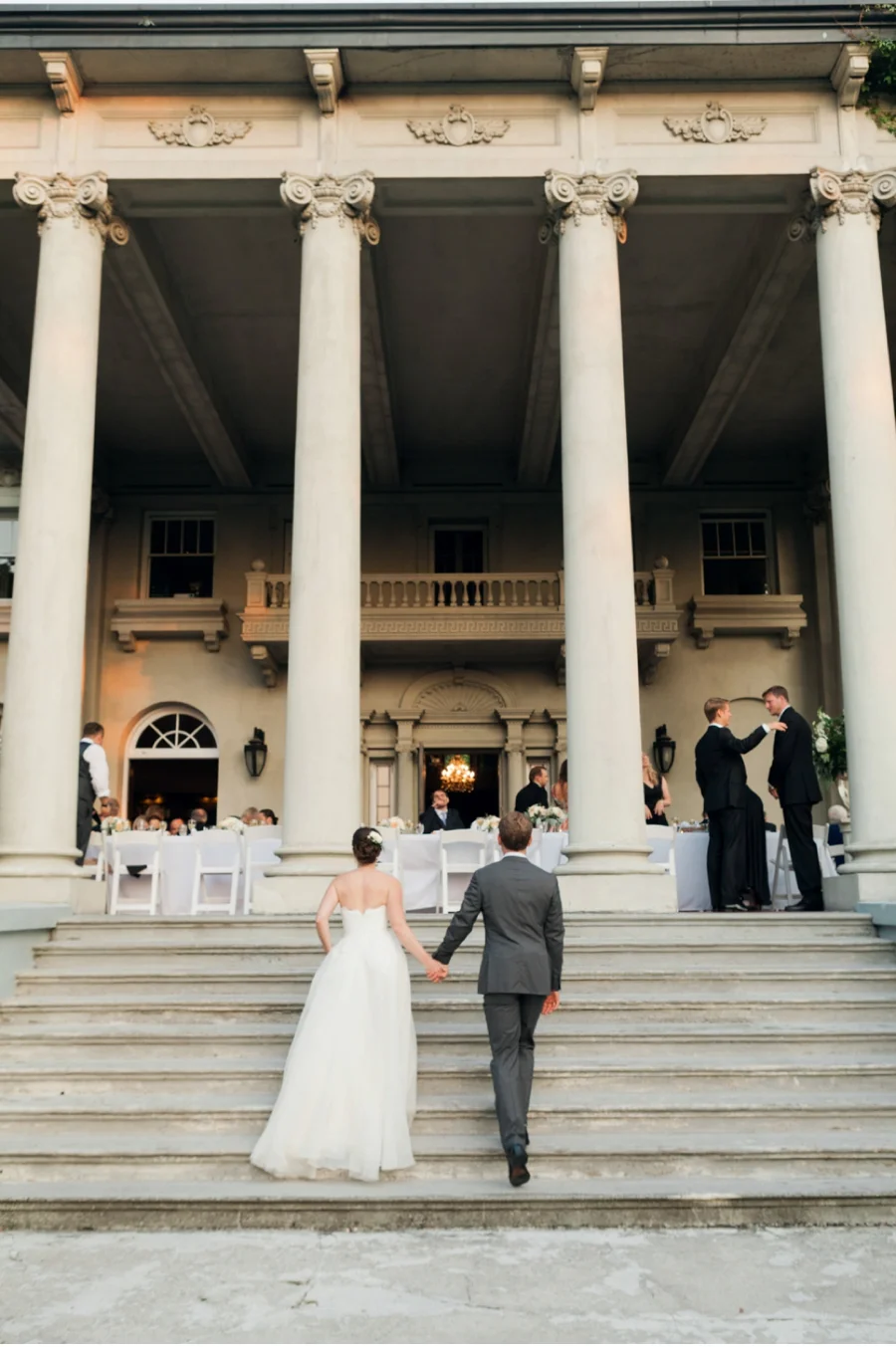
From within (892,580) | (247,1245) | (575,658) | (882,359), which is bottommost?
(247,1245)

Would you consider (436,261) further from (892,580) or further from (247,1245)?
(247,1245)

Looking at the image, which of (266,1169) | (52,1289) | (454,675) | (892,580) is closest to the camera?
(52,1289)

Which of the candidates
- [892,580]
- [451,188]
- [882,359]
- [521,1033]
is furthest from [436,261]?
[521,1033]

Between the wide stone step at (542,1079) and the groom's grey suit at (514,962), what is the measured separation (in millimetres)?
961

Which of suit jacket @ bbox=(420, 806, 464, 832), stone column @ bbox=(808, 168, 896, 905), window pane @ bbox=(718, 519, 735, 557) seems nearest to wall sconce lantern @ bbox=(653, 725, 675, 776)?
window pane @ bbox=(718, 519, 735, 557)

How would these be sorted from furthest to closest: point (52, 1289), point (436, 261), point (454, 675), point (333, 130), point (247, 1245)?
point (454, 675) → point (436, 261) → point (333, 130) → point (247, 1245) → point (52, 1289)

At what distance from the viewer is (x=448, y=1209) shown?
5.82 m

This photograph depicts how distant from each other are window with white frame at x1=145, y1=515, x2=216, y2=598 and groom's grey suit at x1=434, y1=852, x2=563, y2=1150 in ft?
51.3

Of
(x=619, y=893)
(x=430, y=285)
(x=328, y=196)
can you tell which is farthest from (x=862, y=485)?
(x=430, y=285)

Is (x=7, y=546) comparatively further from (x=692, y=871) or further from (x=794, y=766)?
(x=794, y=766)

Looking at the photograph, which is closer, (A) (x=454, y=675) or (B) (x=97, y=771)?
(B) (x=97, y=771)

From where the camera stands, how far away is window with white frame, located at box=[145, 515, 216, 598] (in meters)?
21.4

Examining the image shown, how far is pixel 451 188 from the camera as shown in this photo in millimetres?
12250

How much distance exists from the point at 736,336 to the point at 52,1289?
14.6 meters
